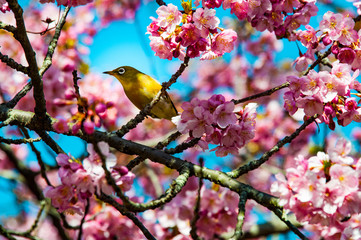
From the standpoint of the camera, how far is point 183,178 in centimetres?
220

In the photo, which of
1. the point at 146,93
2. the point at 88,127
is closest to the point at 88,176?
the point at 88,127

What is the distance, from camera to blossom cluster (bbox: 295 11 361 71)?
8.00ft

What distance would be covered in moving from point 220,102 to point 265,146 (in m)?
4.92

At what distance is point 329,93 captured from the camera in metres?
2.30

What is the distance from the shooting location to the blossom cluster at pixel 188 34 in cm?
222

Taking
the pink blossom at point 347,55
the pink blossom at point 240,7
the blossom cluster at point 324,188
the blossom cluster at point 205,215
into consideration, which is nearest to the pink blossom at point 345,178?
the blossom cluster at point 324,188

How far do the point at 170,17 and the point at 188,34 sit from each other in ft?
0.47

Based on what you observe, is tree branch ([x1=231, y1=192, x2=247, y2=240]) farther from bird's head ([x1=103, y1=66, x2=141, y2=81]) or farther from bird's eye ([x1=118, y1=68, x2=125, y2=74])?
bird's eye ([x1=118, y1=68, x2=125, y2=74])

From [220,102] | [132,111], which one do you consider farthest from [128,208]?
[132,111]

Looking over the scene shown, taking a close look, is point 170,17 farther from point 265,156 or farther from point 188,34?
point 265,156

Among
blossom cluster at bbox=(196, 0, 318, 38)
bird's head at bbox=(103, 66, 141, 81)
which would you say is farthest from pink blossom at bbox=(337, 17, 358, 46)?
bird's head at bbox=(103, 66, 141, 81)

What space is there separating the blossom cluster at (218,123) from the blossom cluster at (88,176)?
533 mm

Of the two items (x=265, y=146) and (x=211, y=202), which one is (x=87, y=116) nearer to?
(x=211, y=202)

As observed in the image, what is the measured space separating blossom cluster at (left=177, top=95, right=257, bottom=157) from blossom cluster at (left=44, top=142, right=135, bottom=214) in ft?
1.75
